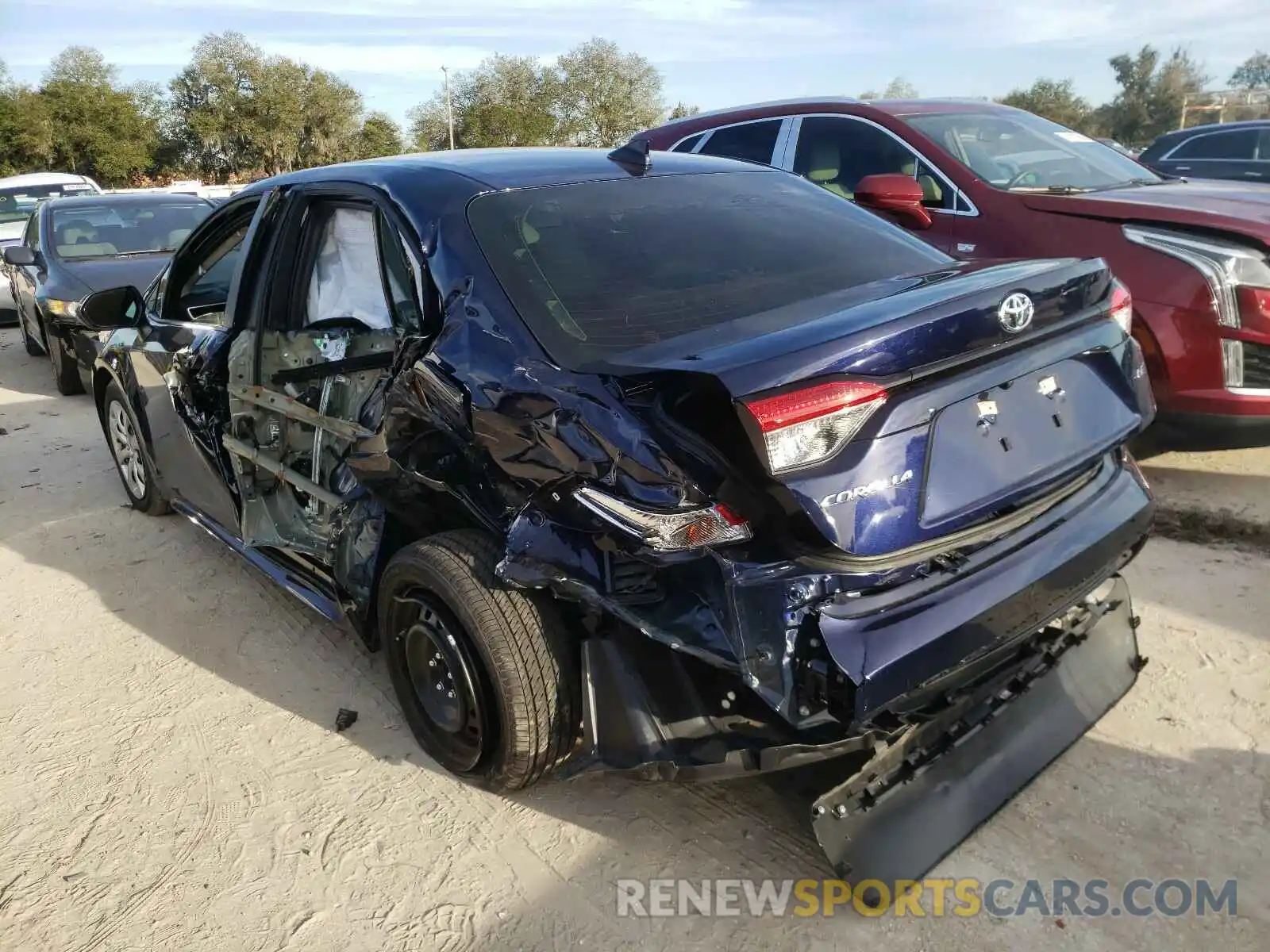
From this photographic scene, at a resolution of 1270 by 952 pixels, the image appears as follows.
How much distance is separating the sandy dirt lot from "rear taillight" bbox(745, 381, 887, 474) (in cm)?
113

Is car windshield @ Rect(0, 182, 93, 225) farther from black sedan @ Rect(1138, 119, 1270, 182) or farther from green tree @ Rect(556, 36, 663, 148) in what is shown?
green tree @ Rect(556, 36, 663, 148)

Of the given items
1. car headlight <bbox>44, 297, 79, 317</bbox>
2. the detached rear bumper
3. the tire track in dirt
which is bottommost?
the tire track in dirt

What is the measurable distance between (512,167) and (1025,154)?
11.3 ft

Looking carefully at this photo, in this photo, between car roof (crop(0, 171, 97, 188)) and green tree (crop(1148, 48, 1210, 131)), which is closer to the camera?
car roof (crop(0, 171, 97, 188))

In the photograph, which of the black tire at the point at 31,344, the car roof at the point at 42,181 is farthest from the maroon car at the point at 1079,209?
the car roof at the point at 42,181

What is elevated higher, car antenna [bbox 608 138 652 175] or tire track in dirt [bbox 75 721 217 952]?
car antenna [bbox 608 138 652 175]

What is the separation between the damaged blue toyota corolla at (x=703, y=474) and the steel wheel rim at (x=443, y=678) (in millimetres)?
11

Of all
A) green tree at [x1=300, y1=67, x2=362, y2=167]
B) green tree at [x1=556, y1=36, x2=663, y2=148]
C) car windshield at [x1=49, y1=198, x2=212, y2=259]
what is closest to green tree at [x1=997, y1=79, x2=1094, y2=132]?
green tree at [x1=556, y1=36, x2=663, y2=148]

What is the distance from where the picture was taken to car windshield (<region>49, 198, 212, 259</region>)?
28.8 feet

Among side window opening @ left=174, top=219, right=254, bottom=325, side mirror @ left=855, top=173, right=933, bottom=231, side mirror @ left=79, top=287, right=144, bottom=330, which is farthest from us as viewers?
side mirror @ left=855, top=173, right=933, bottom=231

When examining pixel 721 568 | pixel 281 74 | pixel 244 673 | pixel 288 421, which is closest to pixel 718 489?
pixel 721 568

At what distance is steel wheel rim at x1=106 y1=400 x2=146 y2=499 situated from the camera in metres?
5.02

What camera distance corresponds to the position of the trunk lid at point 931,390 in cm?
195

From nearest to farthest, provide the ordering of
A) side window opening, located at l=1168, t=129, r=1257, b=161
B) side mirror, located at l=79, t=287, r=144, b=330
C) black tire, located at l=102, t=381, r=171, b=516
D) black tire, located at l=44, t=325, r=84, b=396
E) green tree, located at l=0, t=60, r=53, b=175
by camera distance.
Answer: side mirror, located at l=79, t=287, r=144, b=330, black tire, located at l=102, t=381, r=171, b=516, black tire, located at l=44, t=325, r=84, b=396, side window opening, located at l=1168, t=129, r=1257, b=161, green tree, located at l=0, t=60, r=53, b=175
